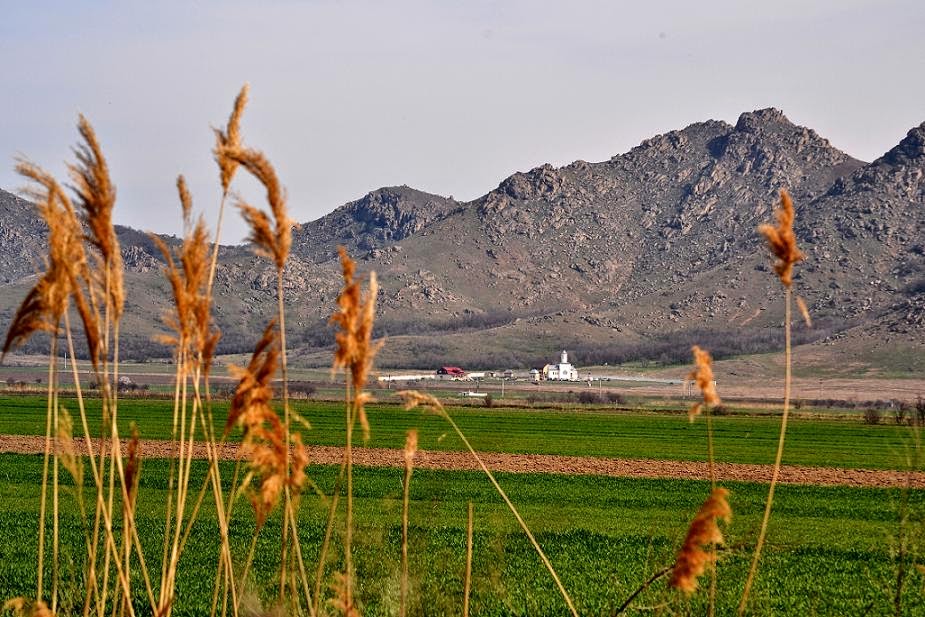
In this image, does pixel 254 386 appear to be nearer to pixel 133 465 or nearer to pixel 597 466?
pixel 133 465

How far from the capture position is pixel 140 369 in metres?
176

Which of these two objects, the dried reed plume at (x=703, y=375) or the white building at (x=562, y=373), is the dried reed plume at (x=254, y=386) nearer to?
the dried reed plume at (x=703, y=375)

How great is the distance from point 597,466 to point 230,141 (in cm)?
3880

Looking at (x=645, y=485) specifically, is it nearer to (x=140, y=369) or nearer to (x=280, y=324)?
(x=280, y=324)

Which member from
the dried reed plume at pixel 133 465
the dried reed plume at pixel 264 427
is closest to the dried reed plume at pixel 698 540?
the dried reed plume at pixel 264 427

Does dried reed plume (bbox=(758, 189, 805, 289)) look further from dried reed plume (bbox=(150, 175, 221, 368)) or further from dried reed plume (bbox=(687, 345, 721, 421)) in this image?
dried reed plume (bbox=(150, 175, 221, 368))

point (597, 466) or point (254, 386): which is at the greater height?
point (254, 386)

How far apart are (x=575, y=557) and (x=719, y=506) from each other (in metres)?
17.1

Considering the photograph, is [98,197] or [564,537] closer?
[98,197]

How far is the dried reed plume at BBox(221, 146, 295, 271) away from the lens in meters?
3.84

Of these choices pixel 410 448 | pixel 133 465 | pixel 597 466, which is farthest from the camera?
pixel 597 466

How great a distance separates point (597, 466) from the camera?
42.2 meters

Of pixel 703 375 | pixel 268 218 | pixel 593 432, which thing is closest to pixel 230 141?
pixel 268 218

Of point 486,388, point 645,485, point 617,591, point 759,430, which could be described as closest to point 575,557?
point 617,591
